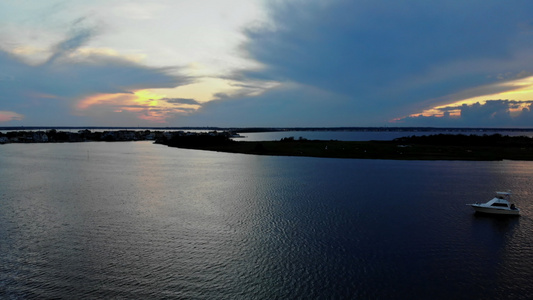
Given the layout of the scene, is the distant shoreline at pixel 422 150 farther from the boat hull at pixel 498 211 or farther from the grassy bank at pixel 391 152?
the boat hull at pixel 498 211

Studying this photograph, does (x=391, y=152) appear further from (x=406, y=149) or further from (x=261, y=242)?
(x=261, y=242)

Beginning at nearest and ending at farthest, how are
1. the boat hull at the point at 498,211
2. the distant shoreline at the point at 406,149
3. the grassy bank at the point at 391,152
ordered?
the boat hull at the point at 498,211, the grassy bank at the point at 391,152, the distant shoreline at the point at 406,149

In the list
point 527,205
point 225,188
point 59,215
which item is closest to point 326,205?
point 225,188

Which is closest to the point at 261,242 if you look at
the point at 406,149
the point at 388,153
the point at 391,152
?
the point at 388,153

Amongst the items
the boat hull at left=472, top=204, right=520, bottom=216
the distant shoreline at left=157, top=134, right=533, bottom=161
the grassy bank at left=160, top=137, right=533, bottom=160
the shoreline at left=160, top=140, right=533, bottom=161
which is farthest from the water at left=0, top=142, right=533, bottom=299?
the distant shoreline at left=157, top=134, right=533, bottom=161

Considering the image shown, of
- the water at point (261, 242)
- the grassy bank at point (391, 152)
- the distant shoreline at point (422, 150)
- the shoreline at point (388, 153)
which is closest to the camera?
the water at point (261, 242)

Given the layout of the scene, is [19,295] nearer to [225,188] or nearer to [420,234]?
[420,234]

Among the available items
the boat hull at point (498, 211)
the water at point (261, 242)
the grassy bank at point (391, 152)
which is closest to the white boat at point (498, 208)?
the boat hull at point (498, 211)

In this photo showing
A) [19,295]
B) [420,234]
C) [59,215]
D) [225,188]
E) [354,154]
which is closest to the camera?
[19,295]
